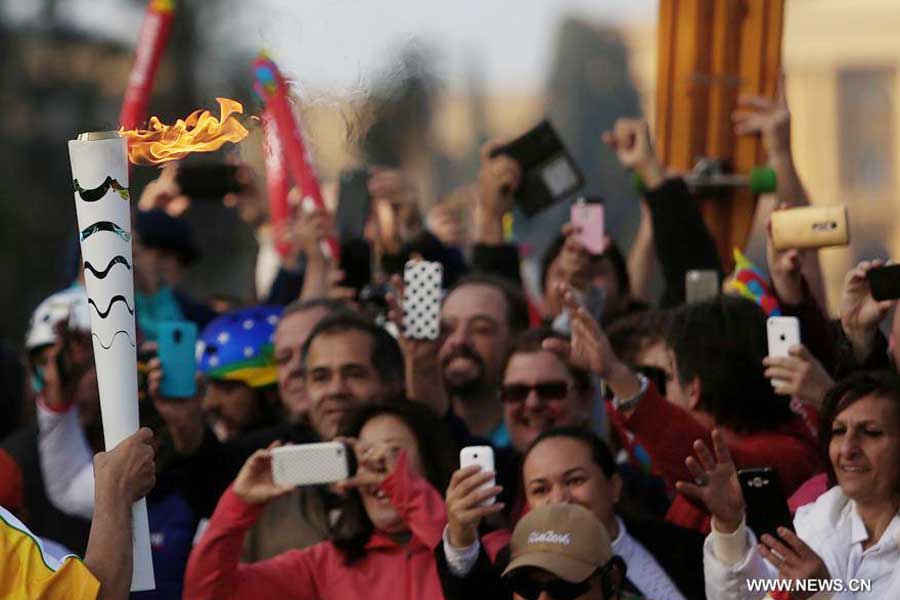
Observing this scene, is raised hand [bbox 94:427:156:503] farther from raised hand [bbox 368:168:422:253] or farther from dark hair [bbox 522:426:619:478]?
raised hand [bbox 368:168:422:253]

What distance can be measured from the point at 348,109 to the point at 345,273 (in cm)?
78

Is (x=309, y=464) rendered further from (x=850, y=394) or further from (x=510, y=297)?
(x=510, y=297)

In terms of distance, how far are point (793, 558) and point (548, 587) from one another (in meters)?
0.56

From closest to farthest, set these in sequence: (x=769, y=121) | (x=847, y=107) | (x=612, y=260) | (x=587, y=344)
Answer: (x=587, y=344)
(x=769, y=121)
(x=612, y=260)
(x=847, y=107)

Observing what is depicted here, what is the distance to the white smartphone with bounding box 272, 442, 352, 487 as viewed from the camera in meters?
5.06

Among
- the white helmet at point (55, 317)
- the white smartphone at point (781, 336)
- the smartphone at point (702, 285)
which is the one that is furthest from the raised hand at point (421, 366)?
the white smartphone at point (781, 336)

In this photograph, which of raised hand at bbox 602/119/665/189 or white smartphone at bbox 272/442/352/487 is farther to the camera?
raised hand at bbox 602/119/665/189

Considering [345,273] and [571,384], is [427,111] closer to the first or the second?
[345,273]

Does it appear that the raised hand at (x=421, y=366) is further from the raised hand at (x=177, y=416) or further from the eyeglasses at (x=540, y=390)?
the raised hand at (x=177, y=416)

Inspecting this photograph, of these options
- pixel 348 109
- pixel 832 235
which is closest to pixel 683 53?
pixel 348 109

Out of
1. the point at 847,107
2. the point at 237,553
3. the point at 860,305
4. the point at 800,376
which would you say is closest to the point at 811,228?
the point at 860,305

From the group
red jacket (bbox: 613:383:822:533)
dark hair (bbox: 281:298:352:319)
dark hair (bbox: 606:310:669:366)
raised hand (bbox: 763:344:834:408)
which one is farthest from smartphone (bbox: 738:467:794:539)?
dark hair (bbox: 281:298:352:319)

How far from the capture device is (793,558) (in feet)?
14.6

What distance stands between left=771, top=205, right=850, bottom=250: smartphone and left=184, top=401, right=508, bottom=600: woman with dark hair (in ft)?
3.77
